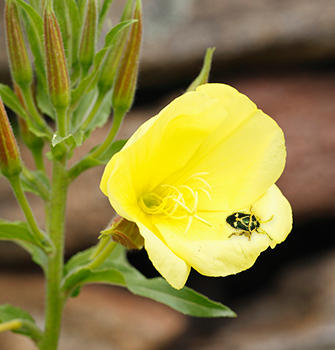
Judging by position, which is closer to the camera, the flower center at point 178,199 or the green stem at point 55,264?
the flower center at point 178,199

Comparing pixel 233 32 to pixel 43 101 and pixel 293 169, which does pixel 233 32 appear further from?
pixel 43 101

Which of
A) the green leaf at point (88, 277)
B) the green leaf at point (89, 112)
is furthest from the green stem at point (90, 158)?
the green leaf at point (88, 277)

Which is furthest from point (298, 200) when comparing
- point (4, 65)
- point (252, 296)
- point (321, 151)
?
point (4, 65)

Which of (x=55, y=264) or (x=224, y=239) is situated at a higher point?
(x=55, y=264)

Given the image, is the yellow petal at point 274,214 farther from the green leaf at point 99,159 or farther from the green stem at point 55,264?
the green stem at point 55,264

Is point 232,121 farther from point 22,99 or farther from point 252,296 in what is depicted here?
point 252,296

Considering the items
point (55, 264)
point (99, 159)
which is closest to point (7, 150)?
point (99, 159)
